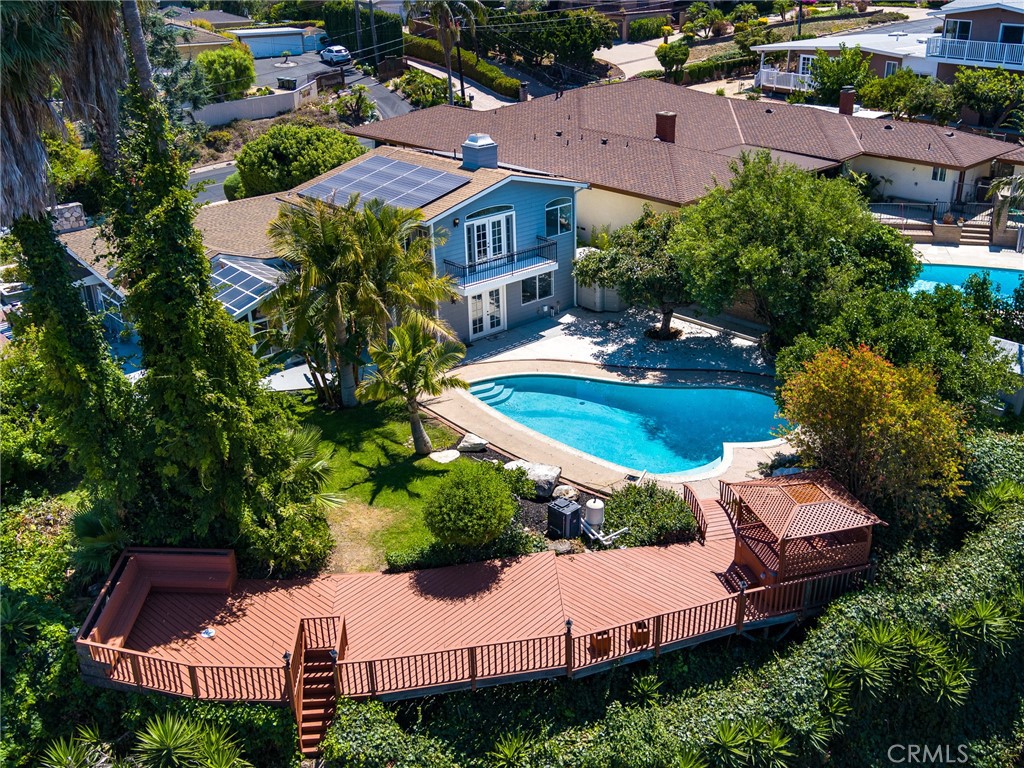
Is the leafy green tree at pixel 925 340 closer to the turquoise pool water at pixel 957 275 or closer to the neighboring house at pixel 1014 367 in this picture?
the neighboring house at pixel 1014 367

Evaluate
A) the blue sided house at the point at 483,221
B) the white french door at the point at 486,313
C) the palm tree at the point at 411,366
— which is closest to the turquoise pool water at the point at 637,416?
A: the white french door at the point at 486,313

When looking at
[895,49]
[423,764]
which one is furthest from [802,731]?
[895,49]

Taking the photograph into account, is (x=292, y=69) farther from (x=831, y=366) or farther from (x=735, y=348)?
(x=831, y=366)

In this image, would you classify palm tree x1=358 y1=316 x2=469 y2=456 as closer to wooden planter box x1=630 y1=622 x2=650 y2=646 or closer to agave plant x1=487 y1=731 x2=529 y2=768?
wooden planter box x1=630 y1=622 x2=650 y2=646

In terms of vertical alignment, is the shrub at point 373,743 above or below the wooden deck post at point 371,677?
below

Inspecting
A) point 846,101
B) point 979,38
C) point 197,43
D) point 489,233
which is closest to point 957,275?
point 846,101

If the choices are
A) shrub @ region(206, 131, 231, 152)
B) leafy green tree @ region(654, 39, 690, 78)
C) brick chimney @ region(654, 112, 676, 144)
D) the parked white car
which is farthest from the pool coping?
Result: the parked white car
